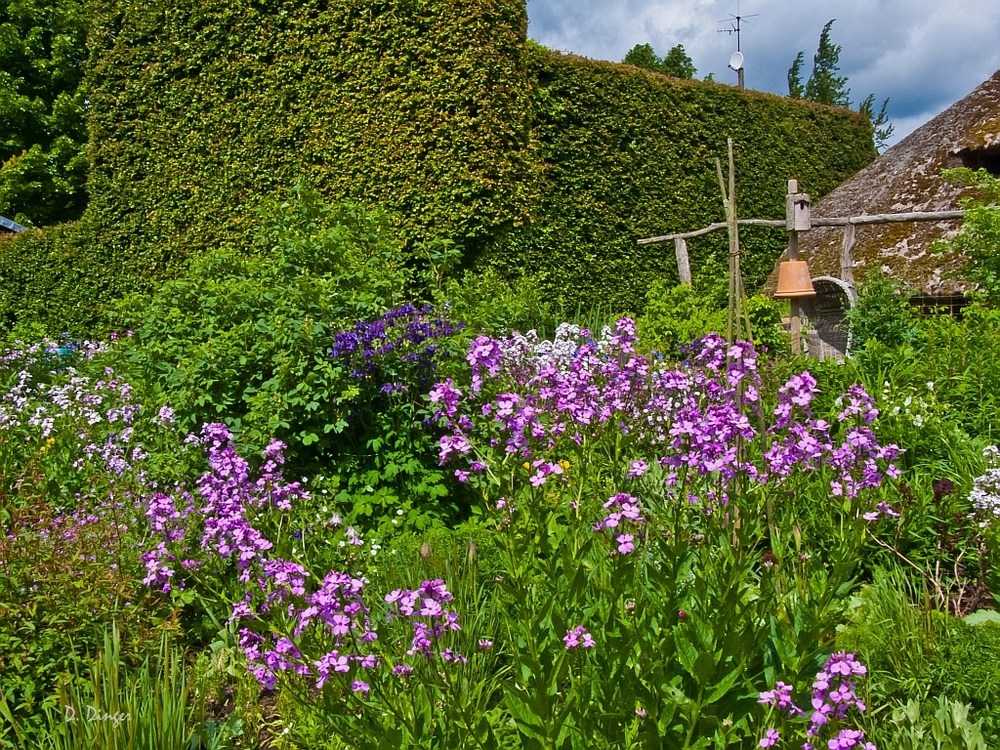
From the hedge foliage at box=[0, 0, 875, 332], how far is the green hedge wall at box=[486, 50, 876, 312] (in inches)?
1.1

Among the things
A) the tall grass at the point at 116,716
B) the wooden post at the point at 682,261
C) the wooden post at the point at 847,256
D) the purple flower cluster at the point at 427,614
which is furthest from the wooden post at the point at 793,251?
the tall grass at the point at 116,716

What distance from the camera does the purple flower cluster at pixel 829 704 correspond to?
154 cm

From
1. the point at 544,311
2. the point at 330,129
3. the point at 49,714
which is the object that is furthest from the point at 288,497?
the point at 330,129

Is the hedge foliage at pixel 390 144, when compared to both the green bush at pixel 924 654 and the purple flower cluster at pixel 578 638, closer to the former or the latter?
the green bush at pixel 924 654

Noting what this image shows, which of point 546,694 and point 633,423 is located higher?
point 633,423

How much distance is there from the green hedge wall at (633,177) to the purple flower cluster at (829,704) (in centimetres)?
630

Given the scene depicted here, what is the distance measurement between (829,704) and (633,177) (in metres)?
8.65

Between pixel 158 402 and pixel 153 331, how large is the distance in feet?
2.71

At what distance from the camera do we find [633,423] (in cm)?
269

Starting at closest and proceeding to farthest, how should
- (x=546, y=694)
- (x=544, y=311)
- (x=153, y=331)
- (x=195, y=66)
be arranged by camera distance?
(x=546, y=694), (x=153, y=331), (x=544, y=311), (x=195, y=66)

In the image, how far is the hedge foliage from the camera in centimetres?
731

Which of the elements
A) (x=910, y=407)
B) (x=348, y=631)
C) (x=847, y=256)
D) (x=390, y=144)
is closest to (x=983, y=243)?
(x=847, y=256)

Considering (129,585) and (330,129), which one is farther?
(330,129)

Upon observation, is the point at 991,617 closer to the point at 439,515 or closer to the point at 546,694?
the point at 546,694
